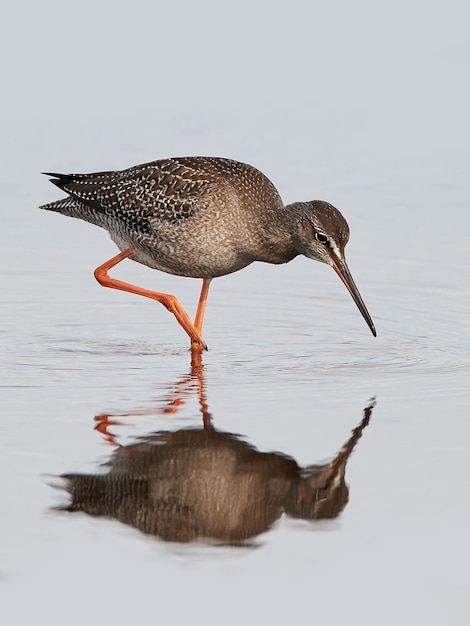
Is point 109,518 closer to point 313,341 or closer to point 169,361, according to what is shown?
point 169,361

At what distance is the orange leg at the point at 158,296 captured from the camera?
12.3m

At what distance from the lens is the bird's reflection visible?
757cm

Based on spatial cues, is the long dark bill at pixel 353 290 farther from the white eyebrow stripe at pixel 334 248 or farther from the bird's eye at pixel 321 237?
the bird's eye at pixel 321 237

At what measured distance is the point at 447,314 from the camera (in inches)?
516

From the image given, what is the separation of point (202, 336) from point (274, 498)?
5.02 meters

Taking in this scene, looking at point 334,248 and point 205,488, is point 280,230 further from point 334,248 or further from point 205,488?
point 205,488

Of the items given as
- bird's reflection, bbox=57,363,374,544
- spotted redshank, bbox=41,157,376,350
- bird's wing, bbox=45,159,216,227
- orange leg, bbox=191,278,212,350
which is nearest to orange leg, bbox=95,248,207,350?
spotted redshank, bbox=41,157,376,350

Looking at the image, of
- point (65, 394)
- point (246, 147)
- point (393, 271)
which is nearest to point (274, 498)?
point (65, 394)

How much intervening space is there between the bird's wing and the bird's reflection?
3964 mm

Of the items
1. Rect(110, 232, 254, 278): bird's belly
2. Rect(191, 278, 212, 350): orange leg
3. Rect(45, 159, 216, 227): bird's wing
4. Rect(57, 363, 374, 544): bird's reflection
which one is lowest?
Rect(57, 363, 374, 544): bird's reflection

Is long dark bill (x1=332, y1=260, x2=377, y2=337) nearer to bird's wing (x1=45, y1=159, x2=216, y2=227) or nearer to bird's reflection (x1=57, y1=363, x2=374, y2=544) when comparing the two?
bird's wing (x1=45, y1=159, x2=216, y2=227)

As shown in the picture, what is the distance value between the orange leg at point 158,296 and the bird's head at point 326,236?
1284mm

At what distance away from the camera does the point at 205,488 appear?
809 cm

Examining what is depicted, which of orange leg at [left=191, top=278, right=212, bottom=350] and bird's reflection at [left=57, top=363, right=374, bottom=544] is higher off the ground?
orange leg at [left=191, top=278, right=212, bottom=350]
